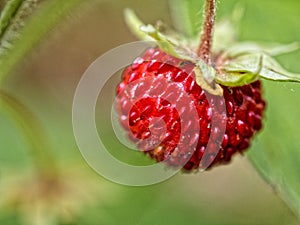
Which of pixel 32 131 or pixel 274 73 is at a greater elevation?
pixel 32 131

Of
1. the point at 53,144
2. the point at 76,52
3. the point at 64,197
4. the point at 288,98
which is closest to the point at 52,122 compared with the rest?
the point at 53,144

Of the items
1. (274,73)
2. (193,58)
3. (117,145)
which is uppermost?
(117,145)

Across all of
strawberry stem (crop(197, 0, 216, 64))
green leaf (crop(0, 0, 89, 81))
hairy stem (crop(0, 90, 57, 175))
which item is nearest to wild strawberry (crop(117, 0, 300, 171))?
strawberry stem (crop(197, 0, 216, 64))

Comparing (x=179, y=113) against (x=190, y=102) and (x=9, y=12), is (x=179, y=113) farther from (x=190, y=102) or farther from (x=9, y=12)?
(x=9, y=12)

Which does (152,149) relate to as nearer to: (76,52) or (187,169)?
(187,169)

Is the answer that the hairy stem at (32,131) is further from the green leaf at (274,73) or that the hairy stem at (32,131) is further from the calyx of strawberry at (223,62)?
the green leaf at (274,73)

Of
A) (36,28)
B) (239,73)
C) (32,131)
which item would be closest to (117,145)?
(32,131)
